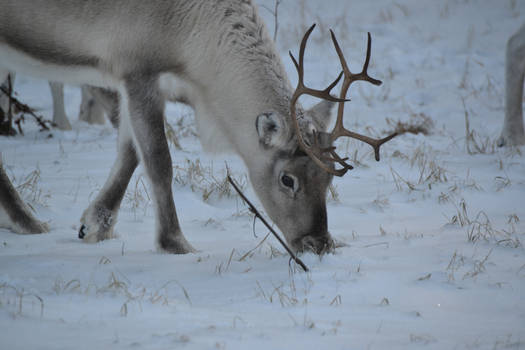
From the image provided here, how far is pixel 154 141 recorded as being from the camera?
4.12m

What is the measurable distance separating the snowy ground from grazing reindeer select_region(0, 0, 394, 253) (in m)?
0.38

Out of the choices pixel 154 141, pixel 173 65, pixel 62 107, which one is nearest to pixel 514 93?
pixel 173 65

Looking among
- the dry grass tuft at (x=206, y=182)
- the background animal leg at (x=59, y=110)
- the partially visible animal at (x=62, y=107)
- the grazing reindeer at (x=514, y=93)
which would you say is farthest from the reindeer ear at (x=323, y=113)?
the background animal leg at (x=59, y=110)

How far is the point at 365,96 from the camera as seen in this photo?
33.1ft

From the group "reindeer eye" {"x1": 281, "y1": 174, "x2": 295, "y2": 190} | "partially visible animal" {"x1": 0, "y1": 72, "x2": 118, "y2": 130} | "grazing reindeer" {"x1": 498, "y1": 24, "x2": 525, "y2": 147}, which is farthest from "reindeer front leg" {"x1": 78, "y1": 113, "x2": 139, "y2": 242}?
"grazing reindeer" {"x1": 498, "y1": 24, "x2": 525, "y2": 147}

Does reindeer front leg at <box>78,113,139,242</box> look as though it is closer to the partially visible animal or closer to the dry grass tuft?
the dry grass tuft

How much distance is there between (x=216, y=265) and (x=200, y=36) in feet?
5.04

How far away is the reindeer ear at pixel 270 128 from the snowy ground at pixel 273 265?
0.68m

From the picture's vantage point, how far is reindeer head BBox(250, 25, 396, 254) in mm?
3564

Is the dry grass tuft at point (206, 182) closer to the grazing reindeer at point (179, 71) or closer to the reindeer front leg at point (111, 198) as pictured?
the reindeer front leg at point (111, 198)

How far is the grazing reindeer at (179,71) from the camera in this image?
153 inches

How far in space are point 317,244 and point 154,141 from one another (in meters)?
1.34

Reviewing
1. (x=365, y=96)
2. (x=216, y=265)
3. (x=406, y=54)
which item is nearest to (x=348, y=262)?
(x=216, y=265)

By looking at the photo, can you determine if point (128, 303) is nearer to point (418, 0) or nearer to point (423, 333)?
point (423, 333)
